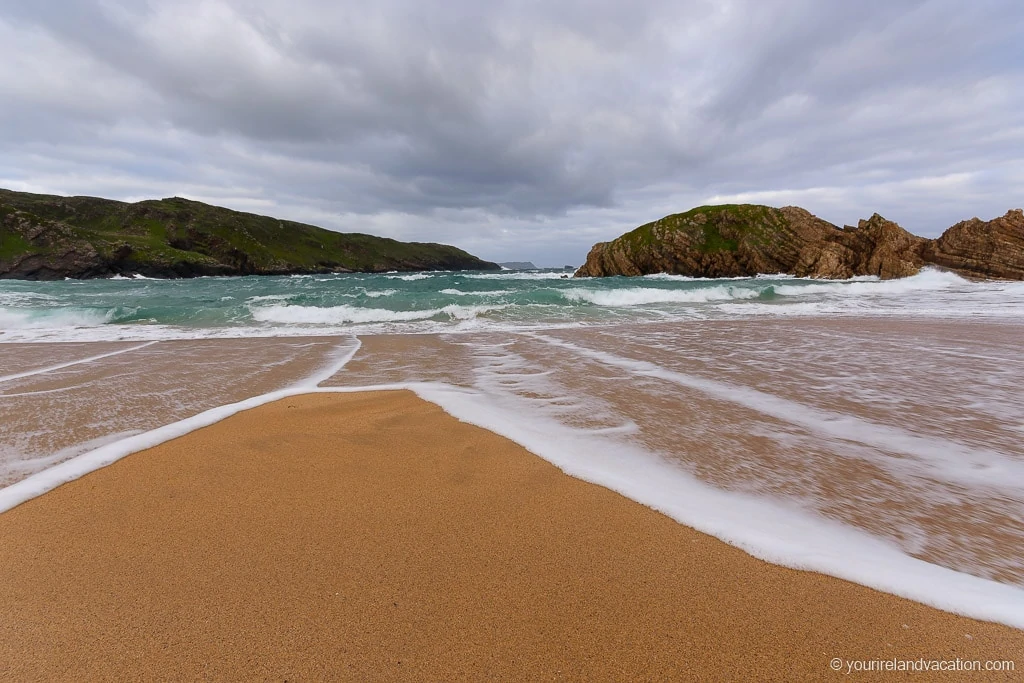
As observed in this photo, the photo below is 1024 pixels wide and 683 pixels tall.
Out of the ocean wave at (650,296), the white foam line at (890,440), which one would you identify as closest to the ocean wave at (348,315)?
the ocean wave at (650,296)

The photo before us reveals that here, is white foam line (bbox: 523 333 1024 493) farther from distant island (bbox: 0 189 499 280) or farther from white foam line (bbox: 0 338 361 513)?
distant island (bbox: 0 189 499 280)

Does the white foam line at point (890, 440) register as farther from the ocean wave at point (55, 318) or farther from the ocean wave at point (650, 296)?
the ocean wave at point (55, 318)

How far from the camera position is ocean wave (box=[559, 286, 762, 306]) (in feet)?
76.0

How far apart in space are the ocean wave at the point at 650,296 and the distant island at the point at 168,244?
75.4m

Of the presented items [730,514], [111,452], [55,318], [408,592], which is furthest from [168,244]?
[730,514]

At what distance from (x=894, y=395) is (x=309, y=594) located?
20.6 feet

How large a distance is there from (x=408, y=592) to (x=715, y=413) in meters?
3.71

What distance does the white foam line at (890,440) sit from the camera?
10.0 feet

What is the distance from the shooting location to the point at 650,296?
24.5 m

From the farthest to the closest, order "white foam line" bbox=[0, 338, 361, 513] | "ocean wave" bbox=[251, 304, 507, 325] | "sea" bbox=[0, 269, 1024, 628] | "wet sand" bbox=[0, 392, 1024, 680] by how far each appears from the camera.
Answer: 1. "ocean wave" bbox=[251, 304, 507, 325]
2. "white foam line" bbox=[0, 338, 361, 513]
3. "sea" bbox=[0, 269, 1024, 628]
4. "wet sand" bbox=[0, 392, 1024, 680]

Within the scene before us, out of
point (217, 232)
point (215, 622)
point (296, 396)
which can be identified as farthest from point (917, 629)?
point (217, 232)

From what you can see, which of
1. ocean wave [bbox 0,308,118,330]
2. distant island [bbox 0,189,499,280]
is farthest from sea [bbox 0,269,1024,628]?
distant island [bbox 0,189,499,280]

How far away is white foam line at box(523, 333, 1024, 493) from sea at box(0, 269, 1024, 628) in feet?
0.07

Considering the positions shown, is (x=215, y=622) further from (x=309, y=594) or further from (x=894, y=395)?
(x=894, y=395)
